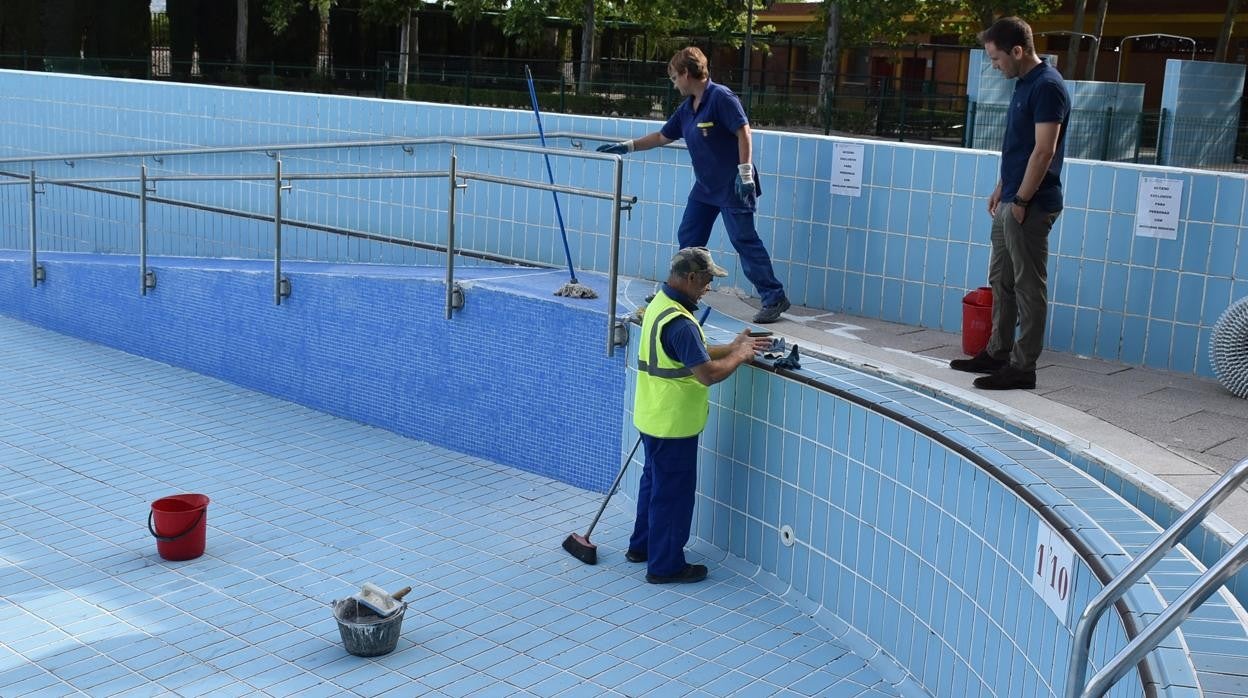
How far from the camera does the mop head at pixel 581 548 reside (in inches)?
275

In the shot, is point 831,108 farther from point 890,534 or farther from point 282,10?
point 282,10

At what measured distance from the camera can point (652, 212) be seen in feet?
31.4

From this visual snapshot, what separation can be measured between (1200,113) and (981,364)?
13.4 m

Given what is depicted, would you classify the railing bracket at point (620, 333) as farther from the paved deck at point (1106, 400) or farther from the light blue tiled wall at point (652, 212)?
the light blue tiled wall at point (652, 212)

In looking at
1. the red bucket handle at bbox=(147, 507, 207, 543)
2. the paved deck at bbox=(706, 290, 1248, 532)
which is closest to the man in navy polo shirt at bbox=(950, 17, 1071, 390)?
the paved deck at bbox=(706, 290, 1248, 532)

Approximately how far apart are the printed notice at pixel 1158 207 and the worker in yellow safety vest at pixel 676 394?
7.54 feet

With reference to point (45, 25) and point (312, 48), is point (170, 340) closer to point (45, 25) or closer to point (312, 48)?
point (45, 25)

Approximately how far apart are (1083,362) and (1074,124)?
10816mm

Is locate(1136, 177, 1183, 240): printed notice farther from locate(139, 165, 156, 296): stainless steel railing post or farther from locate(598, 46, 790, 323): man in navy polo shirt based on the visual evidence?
locate(139, 165, 156, 296): stainless steel railing post

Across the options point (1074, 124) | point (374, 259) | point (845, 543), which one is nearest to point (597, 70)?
point (1074, 124)

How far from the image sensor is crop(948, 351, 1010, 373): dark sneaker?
686 centimetres

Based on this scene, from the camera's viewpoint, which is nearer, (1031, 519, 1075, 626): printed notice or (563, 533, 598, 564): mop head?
(1031, 519, 1075, 626): printed notice

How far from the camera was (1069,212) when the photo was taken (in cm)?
742

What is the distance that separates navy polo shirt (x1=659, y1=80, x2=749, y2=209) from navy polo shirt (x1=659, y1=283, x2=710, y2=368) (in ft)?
6.03
